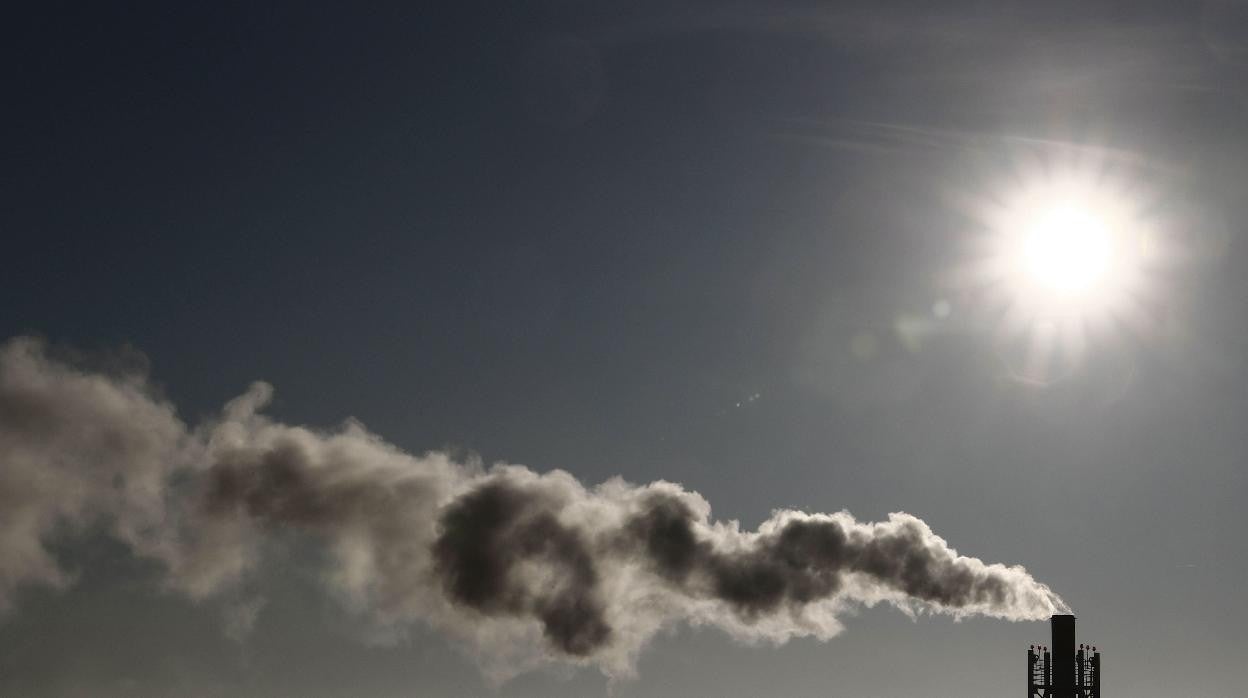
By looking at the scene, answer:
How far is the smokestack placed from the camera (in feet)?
218

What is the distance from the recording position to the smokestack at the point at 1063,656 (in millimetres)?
66562

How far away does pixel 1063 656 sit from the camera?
6719 centimetres

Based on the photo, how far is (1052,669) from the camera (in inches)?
2648
